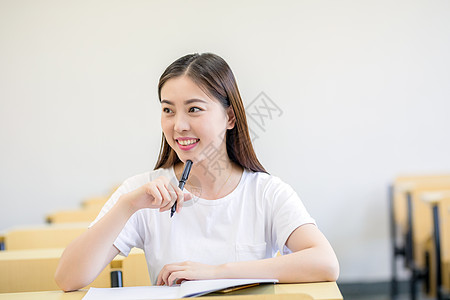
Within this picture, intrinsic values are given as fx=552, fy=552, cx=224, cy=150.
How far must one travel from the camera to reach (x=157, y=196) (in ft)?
4.26

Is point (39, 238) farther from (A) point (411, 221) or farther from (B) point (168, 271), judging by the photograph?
(A) point (411, 221)

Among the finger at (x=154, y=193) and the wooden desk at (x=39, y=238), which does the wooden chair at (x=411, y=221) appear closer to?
the wooden desk at (x=39, y=238)

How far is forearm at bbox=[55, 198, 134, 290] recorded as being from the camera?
1.36m

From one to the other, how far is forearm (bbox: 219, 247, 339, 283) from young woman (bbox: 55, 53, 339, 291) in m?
0.04

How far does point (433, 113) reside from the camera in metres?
4.16

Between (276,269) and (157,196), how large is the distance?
332 mm

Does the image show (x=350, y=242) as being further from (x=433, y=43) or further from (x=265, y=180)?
(x=265, y=180)

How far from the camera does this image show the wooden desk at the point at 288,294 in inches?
41.4

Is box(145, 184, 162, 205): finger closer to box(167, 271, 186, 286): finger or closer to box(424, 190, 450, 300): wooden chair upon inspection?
box(167, 271, 186, 286): finger

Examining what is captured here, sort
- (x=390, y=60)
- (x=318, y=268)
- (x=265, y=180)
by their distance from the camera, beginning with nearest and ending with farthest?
(x=318, y=268), (x=265, y=180), (x=390, y=60)

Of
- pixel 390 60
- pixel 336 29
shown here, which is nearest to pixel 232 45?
pixel 336 29

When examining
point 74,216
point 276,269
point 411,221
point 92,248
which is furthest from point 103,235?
point 411,221

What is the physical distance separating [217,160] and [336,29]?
2.80 metres

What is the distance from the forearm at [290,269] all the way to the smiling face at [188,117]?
14.6 inches
